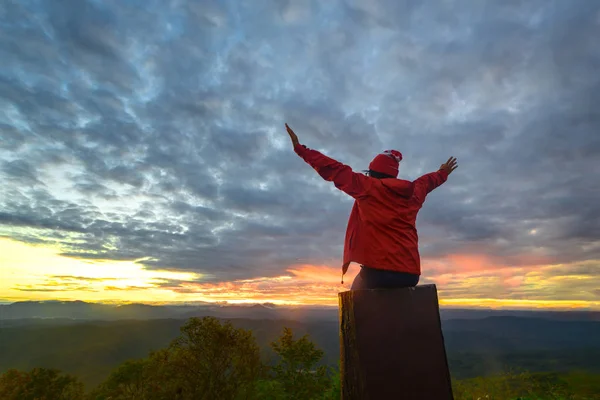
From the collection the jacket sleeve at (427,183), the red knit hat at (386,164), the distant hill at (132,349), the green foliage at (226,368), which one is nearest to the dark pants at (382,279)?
the jacket sleeve at (427,183)

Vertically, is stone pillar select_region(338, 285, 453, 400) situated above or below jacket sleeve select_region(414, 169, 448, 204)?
below

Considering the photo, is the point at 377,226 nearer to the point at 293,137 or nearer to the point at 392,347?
the point at 392,347

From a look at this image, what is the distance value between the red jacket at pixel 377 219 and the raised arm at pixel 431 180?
0.39 metres

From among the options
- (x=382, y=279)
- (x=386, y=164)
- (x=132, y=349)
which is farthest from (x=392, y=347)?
(x=132, y=349)

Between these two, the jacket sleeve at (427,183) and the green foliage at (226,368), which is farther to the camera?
the green foliage at (226,368)

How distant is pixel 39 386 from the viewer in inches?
862

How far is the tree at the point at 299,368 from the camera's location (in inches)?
402

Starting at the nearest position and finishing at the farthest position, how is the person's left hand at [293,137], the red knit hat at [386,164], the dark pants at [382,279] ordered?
the dark pants at [382,279], the person's left hand at [293,137], the red knit hat at [386,164]

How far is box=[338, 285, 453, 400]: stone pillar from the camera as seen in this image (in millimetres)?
2623

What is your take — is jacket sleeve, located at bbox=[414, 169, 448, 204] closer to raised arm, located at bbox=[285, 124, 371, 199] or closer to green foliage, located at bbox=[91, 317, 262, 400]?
raised arm, located at bbox=[285, 124, 371, 199]

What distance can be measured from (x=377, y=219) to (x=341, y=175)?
25.0 inches

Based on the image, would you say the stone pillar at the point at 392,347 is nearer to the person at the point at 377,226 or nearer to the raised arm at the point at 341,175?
the person at the point at 377,226

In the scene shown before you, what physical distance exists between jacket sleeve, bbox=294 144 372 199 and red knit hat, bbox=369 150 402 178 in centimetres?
57

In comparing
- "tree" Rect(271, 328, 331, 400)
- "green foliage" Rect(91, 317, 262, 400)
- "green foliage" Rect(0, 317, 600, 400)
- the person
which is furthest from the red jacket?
"green foliage" Rect(91, 317, 262, 400)
